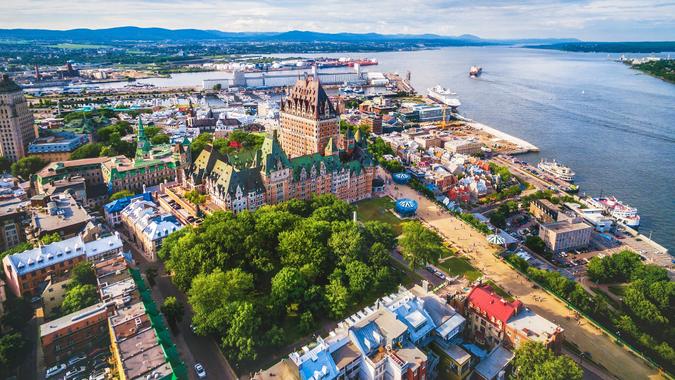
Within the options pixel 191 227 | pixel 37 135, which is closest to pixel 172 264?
pixel 191 227

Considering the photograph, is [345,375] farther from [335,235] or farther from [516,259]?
[516,259]

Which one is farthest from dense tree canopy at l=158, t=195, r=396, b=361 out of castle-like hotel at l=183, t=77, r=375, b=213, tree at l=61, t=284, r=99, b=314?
castle-like hotel at l=183, t=77, r=375, b=213

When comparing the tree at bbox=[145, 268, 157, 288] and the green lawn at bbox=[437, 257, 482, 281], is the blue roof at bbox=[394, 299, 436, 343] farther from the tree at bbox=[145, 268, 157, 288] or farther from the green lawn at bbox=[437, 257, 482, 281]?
the tree at bbox=[145, 268, 157, 288]

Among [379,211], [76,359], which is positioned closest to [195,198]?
[379,211]

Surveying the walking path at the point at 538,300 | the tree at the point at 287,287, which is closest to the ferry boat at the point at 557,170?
the walking path at the point at 538,300

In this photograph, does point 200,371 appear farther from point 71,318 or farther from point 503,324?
point 503,324

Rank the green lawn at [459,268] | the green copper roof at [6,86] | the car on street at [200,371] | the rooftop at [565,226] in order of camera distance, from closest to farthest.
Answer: the car on street at [200,371]
the green lawn at [459,268]
the rooftop at [565,226]
the green copper roof at [6,86]

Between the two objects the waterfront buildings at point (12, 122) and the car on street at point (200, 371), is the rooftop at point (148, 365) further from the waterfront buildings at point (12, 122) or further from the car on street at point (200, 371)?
the waterfront buildings at point (12, 122)
